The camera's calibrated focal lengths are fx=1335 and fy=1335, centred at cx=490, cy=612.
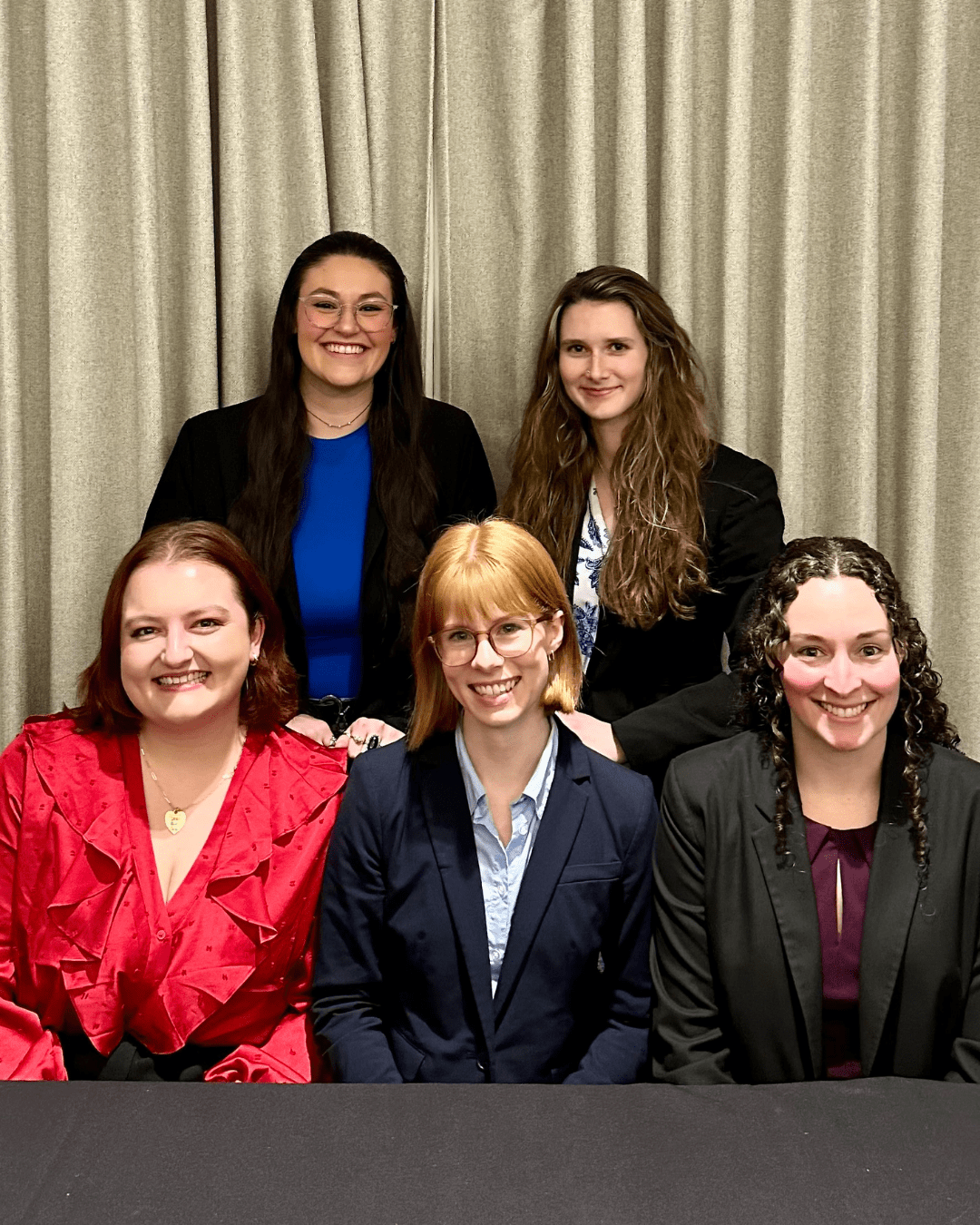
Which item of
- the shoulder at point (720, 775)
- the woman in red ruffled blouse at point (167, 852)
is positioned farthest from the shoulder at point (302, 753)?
the shoulder at point (720, 775)

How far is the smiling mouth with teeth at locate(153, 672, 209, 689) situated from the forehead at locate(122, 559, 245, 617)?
3.5 inches

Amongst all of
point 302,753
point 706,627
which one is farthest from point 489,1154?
point 706,627

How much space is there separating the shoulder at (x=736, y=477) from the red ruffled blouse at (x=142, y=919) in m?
0.88

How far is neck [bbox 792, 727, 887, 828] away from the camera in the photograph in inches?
70.9

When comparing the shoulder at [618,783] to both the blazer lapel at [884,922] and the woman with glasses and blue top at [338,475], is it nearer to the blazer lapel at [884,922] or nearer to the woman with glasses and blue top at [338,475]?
the blazer lapel at [884,922]

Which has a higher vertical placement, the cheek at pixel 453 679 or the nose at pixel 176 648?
the nose at pixel 176 648

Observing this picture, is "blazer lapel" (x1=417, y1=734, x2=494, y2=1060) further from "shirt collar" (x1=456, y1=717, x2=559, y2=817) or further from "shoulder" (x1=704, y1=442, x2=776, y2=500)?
"shoulder" (x1=704, y1=442, x2=776, y2=500)

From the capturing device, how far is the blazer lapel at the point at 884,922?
5.57 feet

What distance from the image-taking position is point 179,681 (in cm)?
186

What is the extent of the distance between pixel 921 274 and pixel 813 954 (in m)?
1.50

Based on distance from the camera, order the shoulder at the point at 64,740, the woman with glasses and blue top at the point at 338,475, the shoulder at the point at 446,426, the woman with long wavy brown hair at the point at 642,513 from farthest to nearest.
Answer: the shoulder at the point at 446,426 < the woman with glasses and blue top at the point at 338,475 < the woman with long wavy brown hair at the point at 642,513 < the shoulder at the point at 64,740

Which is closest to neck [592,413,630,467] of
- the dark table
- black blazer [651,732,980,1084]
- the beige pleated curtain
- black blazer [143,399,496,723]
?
black blazer [143,399,496,723]

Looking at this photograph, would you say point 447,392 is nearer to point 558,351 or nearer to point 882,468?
point 558,351

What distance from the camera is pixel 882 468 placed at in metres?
2.76
